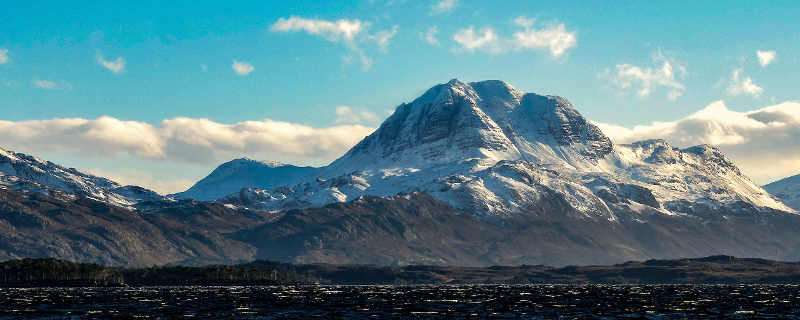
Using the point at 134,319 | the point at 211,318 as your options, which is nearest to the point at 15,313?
the point at 134,319

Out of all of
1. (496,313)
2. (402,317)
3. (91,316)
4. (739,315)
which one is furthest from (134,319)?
(739,315)

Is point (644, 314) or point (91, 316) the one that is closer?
point (91, 316)

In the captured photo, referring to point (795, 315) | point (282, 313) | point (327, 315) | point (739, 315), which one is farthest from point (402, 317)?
point (795, 315)

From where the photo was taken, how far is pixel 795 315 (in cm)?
18650

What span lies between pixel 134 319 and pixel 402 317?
5614 cm

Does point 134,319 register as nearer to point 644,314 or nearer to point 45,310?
point 45,310

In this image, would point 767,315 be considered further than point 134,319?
Yes

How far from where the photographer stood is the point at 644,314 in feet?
633

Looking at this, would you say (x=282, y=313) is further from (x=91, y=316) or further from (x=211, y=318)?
(x=91, y=316)

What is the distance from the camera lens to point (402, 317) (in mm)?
186625

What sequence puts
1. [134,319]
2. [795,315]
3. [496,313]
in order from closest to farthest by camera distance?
[134,319]
[795,315]
[496,313]

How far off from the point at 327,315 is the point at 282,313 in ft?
39.7

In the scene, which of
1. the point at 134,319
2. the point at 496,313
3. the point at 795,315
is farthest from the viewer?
the point at 496,313

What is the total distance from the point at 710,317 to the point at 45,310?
148 m
